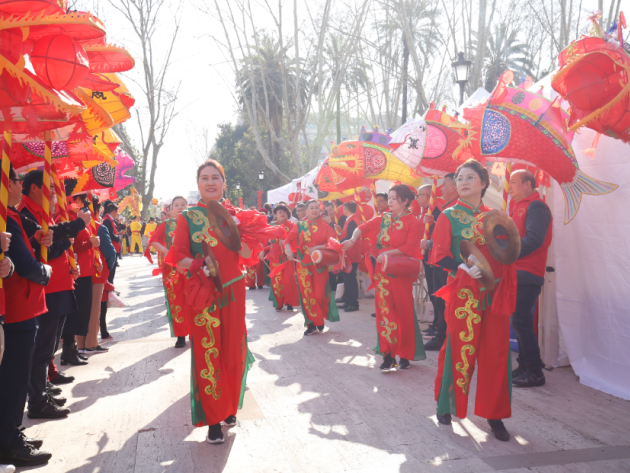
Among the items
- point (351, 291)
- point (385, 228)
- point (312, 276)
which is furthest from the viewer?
point (351, 291)

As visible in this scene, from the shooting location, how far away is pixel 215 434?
11.0 feet

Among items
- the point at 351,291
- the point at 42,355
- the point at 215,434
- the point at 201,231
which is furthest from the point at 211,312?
the point at 351,291

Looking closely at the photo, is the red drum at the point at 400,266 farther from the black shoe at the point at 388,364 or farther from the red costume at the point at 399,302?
the black shoe at the point at 388,364

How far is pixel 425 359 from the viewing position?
5418 millimetres

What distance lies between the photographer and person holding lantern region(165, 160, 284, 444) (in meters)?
3.30

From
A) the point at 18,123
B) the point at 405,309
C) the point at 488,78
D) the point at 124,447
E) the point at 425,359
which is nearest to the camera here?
the point at 18,123

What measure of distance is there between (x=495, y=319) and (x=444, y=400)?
26.8 inches

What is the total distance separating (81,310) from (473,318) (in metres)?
3.74

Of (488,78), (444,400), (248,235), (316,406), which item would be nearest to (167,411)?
(316,406)

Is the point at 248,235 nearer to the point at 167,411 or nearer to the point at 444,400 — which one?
the point at 167,411

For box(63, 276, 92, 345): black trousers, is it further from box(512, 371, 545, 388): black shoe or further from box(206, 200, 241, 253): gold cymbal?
box(512, 371, 545, 388): black shoe

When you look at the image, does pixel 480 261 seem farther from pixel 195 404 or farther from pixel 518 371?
pixel 195 404

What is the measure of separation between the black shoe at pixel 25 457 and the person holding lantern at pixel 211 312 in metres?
0.90

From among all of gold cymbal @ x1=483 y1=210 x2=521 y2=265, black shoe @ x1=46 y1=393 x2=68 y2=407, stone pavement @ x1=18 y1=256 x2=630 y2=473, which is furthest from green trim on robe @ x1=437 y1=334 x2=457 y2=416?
black shoe @ x1=46 y1=393 x2=68 y2=407
